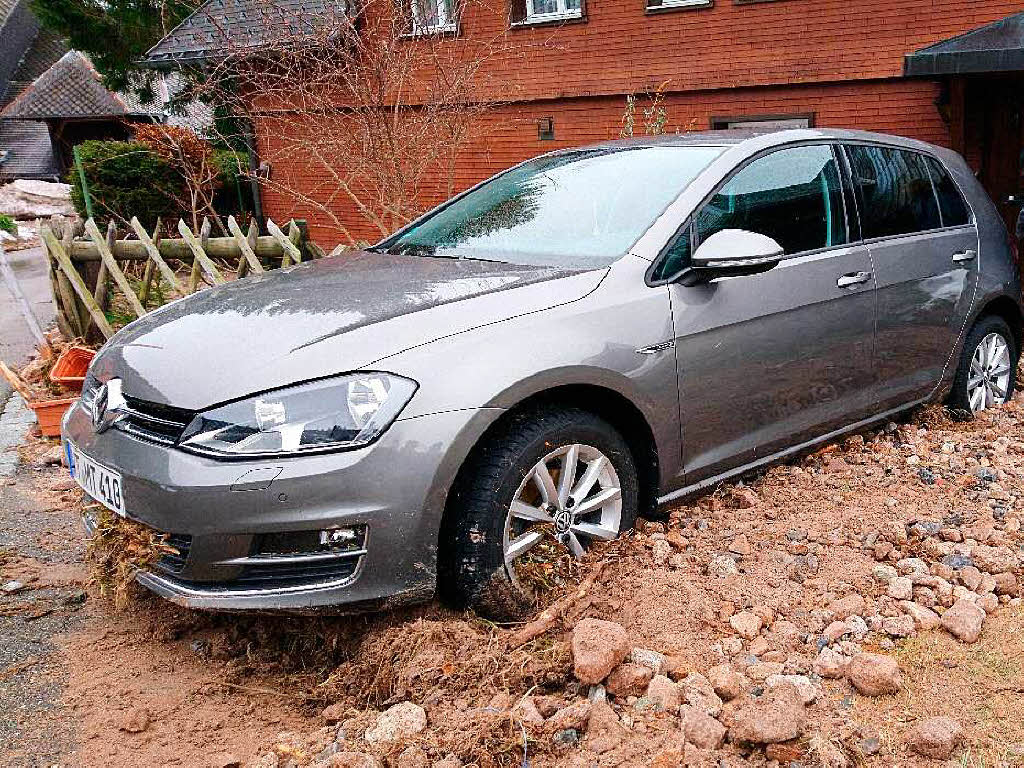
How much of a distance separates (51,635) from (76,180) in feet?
53.0

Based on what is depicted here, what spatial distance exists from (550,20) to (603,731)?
1305 centimetres

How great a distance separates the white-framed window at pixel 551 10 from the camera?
13.8 metres

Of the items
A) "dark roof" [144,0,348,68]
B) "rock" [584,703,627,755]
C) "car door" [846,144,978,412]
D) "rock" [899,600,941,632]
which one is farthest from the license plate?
"dark roof" [144,0,348,68]

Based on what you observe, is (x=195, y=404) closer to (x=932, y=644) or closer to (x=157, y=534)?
(x=157, y=534)

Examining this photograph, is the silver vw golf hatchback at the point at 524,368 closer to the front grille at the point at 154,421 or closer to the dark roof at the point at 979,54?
the front grille at the point at 154,421

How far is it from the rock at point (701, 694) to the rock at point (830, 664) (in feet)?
1.17

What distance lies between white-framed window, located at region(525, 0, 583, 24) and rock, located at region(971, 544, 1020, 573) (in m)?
11.9

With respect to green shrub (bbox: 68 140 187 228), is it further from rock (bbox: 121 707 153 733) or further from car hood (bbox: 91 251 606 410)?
rock (bbox: 121 707 153 733)

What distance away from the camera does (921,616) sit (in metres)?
2.98

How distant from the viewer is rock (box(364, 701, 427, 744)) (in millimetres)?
2516

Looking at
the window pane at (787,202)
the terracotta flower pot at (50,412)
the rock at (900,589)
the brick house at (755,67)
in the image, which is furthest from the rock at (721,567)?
the brick house at (755,67)

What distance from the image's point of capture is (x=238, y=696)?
9.72 ft

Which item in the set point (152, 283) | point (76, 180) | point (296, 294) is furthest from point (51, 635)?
point (76, 180)

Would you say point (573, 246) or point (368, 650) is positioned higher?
point (573, 246)
